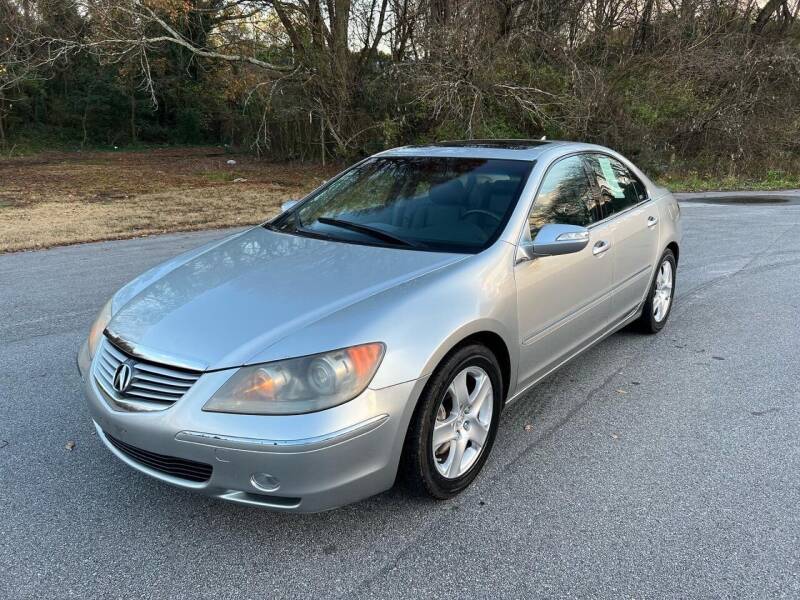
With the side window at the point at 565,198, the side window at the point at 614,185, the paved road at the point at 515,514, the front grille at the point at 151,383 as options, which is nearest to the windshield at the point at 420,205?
the side window at the point at 565,198

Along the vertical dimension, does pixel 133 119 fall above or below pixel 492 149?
above

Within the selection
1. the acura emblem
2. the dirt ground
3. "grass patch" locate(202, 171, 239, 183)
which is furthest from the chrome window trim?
"grass patch" locate(202, 171, 239, 183)

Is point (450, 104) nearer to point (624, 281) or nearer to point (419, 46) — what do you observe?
point (419, 46)

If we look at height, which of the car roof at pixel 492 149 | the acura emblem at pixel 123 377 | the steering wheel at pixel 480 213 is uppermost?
the car roof at pixel 492 149

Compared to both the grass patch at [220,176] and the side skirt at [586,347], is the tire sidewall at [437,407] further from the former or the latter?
the grass patch at [220,176]

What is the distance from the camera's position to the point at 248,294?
281 centimetres

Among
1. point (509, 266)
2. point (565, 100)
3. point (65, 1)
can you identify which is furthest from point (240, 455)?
point (65, 1)

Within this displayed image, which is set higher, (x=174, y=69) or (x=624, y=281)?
(x=174, y=69)

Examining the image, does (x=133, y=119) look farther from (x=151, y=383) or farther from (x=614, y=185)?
(x=151, y=383)

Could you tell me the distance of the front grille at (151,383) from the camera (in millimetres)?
2398

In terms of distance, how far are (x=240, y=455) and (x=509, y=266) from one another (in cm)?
156

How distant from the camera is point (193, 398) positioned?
2.35 m

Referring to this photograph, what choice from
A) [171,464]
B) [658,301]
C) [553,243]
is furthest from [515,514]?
[658,301]

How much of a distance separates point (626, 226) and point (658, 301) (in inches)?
41.4
